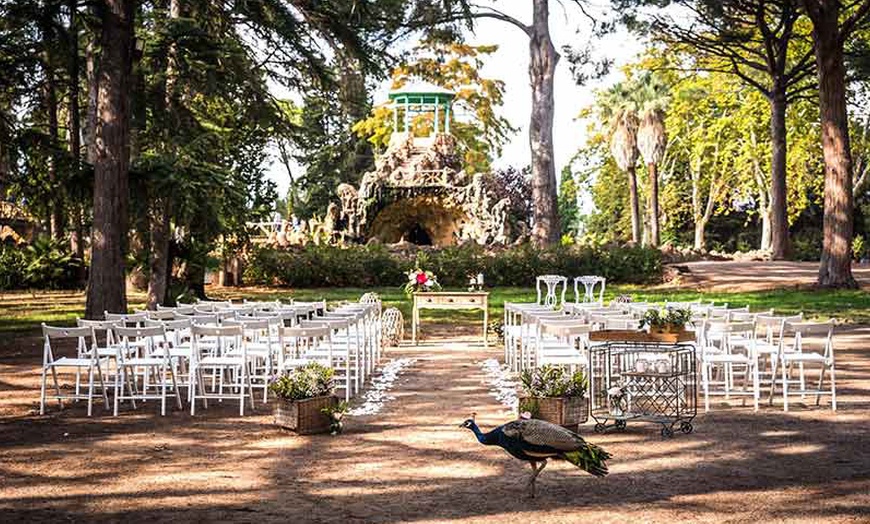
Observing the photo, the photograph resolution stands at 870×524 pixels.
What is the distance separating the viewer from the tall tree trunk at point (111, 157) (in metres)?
19.8

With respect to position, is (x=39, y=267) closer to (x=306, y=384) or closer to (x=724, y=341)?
(x=724, y=341)

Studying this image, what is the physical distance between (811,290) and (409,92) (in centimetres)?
2119

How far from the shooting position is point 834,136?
2739cm

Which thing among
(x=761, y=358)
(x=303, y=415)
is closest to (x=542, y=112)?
(x=761, y=358)

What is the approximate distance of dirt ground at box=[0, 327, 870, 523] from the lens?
670 cm

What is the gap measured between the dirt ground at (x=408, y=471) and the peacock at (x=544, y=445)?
0.25 metres

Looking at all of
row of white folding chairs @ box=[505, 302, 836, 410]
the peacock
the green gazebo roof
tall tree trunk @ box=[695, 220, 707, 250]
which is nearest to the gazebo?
the green gazebo roof

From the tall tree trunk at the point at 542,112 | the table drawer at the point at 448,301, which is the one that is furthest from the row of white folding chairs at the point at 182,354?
the tall tree trunk at the point at 542,112

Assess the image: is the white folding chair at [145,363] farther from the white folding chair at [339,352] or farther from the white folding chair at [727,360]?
the white folding chair at [727,360]

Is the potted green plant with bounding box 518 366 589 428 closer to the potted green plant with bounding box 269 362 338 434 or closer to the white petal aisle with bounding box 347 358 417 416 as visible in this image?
the potted green plant with bounding box 269 362 338 434

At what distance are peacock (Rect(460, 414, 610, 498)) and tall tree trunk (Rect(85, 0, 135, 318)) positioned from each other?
46.8ft


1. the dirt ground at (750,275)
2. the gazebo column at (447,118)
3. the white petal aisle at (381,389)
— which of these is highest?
the gazebo column at (447,118)

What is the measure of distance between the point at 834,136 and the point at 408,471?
2239 cm

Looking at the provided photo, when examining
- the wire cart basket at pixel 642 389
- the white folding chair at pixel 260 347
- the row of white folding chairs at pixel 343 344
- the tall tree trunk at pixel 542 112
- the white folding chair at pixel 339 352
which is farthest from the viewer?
the tall tree trunk at pixel 542 112
